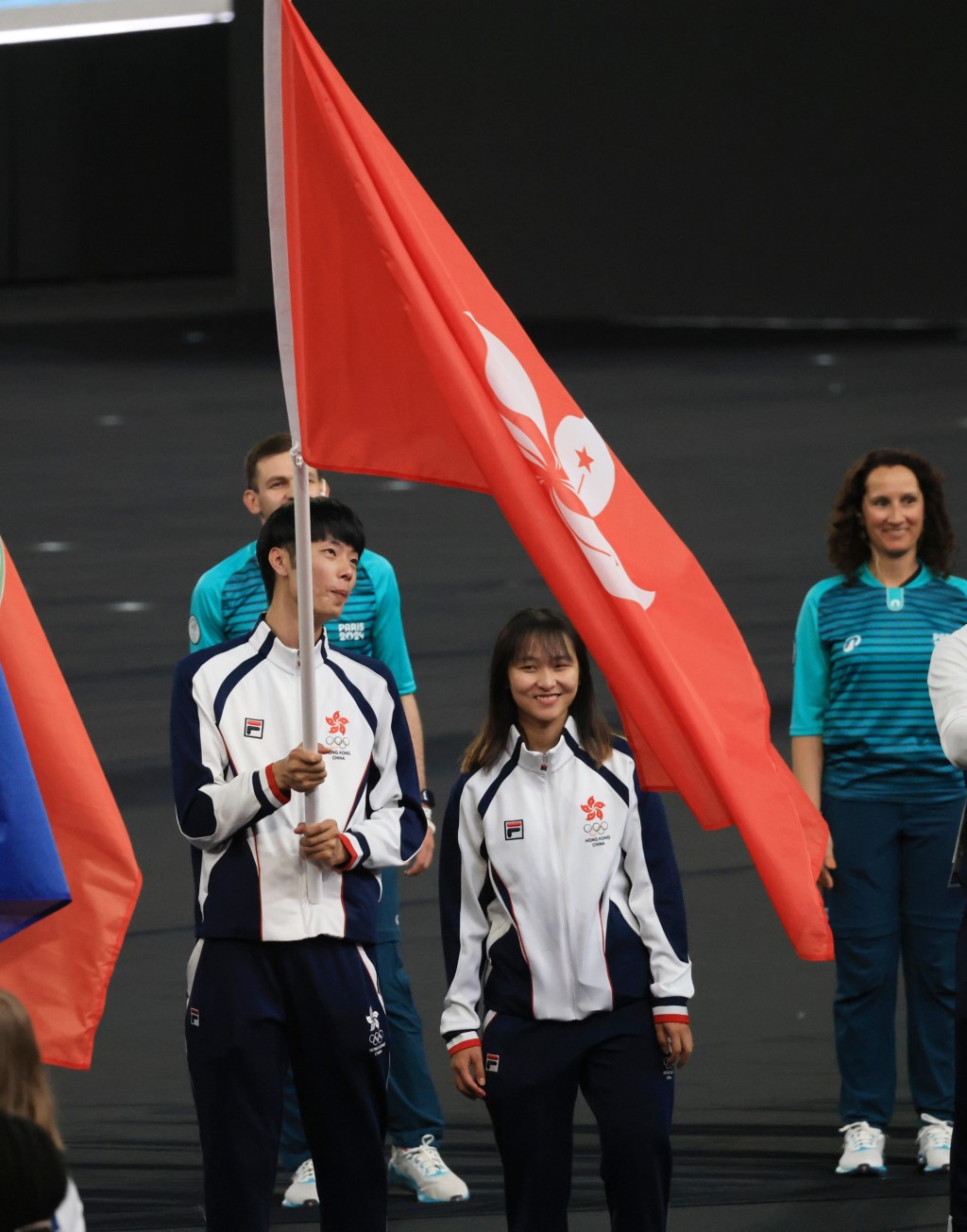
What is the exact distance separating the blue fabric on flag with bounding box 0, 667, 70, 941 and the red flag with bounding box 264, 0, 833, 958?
2.37 ft

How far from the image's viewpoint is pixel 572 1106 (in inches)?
145

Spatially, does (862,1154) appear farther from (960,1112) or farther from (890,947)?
(960,1112)

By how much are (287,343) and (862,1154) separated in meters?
2.38

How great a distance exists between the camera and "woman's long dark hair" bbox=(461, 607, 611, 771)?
3838mm

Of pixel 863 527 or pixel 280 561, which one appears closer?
pixel 280 561

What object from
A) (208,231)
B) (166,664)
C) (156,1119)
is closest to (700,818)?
(156,1119)

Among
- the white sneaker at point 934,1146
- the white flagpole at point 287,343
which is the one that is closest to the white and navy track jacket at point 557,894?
the white flagpole at point 287,343

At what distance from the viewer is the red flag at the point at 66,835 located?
3814 mm

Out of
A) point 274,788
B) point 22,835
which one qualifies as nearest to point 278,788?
point 274,788

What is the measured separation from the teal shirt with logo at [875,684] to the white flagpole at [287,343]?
1.63 meters

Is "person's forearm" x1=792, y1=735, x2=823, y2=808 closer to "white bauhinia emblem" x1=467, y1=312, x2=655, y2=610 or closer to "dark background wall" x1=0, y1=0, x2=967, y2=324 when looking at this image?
"white bauhinia emblem" x1=467, y1=312, x2=655, y2=610

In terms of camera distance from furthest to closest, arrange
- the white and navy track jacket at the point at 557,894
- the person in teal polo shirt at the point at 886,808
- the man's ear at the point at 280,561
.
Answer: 1. the person in teal polo shirt at the point at 886,808
2. the man's ear at the point at 280,561
3. the white and navy track jacket at the point at 557,894

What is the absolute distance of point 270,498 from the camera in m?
4.80

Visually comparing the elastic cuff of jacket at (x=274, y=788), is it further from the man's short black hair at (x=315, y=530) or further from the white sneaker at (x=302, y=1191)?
the white sneaker at (x=302, y=1191)
